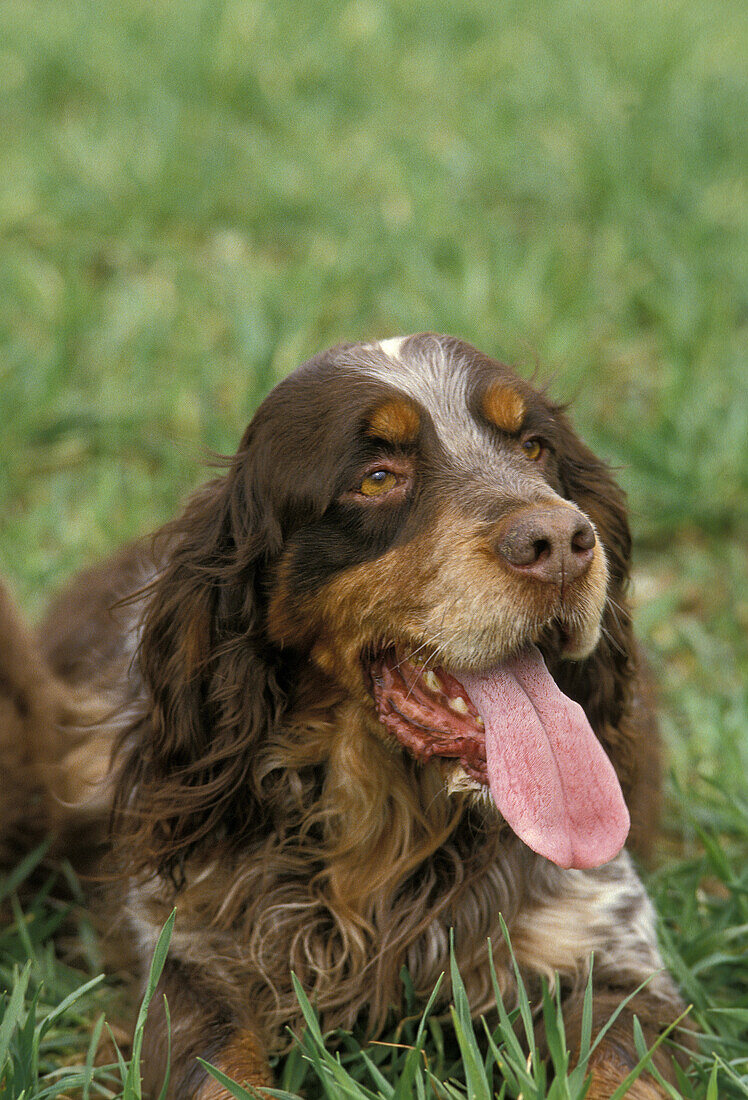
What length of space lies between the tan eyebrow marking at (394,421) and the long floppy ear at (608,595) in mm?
503

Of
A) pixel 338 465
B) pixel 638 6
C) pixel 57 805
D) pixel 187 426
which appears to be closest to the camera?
pixel 338 465

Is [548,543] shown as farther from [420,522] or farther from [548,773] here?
[548,773]

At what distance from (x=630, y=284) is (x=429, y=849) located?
413cm

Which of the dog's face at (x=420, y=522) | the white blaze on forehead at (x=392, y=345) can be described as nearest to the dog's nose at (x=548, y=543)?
the dog's face at (x=420, y=522)

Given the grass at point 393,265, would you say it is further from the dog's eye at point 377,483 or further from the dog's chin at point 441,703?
the dog's eye at point 377,483

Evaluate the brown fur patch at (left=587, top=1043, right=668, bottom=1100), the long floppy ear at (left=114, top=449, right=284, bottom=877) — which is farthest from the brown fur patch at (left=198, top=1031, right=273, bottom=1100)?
the brown fur patch at (left=587, top=1043, right=668, bottom=1100)

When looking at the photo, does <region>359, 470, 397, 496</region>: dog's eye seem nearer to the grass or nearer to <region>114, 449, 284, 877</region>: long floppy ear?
<region>114, 449, 284, 877</region>: long floppy ear

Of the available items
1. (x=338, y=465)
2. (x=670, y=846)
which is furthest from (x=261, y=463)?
(x=670, y=846)

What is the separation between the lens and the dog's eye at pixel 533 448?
2963mm

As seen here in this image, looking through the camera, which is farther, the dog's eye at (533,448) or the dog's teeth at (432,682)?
the dog's eye at (533,448)

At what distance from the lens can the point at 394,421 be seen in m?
2.74

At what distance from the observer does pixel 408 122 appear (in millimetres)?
8023

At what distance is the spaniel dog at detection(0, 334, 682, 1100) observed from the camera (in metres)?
2.65

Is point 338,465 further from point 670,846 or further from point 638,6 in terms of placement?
point 638,6
